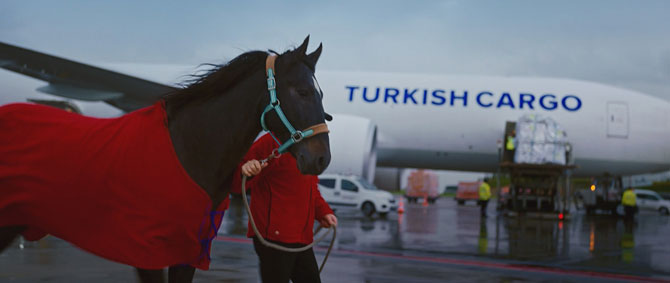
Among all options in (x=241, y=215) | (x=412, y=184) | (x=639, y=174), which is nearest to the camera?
(x=241, y=215)

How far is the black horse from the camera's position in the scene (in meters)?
2.79

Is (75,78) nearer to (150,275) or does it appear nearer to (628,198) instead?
(150,275)

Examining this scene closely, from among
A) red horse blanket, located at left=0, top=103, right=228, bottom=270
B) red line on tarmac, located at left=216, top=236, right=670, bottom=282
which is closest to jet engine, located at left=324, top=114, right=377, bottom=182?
red line on tarmac, located at left=216, top=236, right=670, bottom=282

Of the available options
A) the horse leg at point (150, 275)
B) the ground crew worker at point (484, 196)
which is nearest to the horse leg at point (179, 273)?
the horse leg at point (150, 275)

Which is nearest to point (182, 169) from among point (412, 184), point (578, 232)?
point (578, 232)

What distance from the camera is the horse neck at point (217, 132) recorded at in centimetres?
282

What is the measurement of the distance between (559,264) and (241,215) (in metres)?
9.11

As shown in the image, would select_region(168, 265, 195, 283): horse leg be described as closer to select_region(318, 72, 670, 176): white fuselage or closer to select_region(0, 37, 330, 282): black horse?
select_region(0, 37, 330, 282): black horse

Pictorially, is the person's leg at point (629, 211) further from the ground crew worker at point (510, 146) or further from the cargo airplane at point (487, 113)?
the ground crew worker at point (510, 146)

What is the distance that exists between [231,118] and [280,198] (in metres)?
0.73

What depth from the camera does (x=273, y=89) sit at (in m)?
2.82

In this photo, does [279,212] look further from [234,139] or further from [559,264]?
[559,264]

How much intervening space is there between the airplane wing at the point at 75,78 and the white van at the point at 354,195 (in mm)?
5398

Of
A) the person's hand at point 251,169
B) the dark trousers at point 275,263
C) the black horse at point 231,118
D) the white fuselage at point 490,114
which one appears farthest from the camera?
the white fuselage at point 490,114
